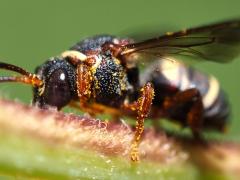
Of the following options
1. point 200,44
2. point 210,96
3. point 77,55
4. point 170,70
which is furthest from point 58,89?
point 210,96

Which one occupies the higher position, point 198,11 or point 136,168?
point 198,11

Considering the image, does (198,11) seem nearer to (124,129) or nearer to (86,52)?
(86,52)

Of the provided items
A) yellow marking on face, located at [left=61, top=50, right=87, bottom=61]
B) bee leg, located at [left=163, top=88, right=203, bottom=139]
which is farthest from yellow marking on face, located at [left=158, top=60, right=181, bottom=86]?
yellow marking on face, located at [left=61, top=50, right=87, bottom=61]

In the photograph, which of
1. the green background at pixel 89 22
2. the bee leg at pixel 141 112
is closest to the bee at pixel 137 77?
the bee leg at pixel 141 112

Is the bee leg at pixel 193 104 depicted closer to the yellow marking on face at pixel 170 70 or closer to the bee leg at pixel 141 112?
the yellow marking on face at pixel 170 70

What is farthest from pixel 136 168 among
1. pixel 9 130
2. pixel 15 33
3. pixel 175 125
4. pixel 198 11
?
pixel 198 11

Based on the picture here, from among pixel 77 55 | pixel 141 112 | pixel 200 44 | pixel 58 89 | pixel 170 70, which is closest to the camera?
pixel 141 112

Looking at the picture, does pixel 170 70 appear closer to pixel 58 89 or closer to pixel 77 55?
pixel 77 55
